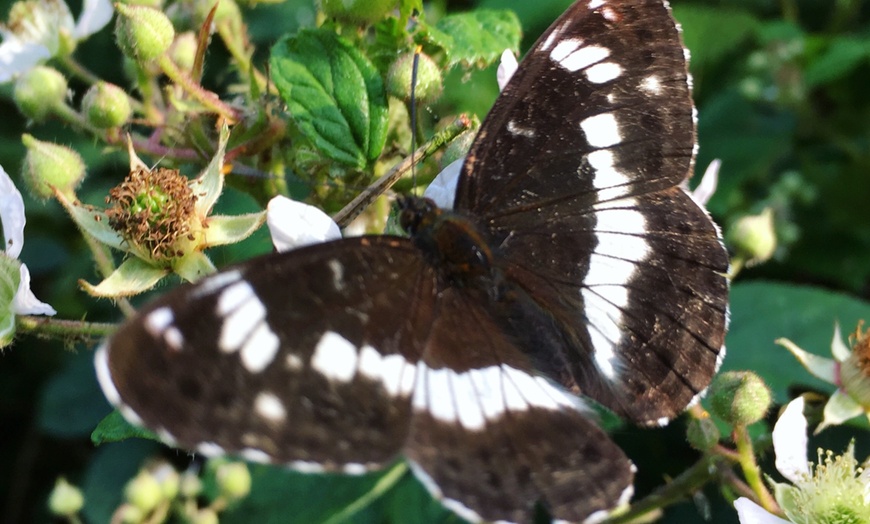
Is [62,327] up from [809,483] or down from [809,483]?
up

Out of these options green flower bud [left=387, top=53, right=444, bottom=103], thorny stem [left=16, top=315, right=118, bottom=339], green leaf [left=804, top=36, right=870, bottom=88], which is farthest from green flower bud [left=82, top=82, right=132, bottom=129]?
green leaf [left=804, top=36, right=870, bottom=88]

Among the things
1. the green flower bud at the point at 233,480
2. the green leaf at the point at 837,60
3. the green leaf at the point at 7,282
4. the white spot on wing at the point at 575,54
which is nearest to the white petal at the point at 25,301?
the green leaf at the point at 7,282

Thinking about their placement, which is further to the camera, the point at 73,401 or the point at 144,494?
the point at 73,401

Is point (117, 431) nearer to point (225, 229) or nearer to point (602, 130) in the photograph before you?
point (225, 229)

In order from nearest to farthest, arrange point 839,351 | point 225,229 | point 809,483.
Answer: point 225,229 < point 809,483 < point 839,351

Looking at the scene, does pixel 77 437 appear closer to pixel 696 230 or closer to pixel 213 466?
pixel 213 466

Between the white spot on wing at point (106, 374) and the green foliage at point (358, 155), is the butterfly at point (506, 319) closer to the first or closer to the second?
the white spot on wing at point (106, 374)

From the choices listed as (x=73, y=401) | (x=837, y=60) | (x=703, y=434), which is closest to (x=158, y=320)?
(x=703, y=434)

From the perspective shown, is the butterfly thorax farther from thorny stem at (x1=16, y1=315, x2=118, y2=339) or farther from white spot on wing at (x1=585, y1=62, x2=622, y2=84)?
thorny stem at (x1=16, y1=315, x2=118, y2=339)
